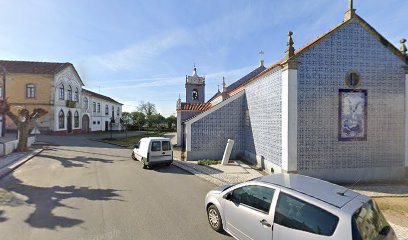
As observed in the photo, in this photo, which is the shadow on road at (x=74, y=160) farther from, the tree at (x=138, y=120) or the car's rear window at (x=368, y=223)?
the tree at (x=138, y=120)

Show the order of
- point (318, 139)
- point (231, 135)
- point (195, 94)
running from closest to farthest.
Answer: point (318, 139) → point (231, 135) → point (195, 94)

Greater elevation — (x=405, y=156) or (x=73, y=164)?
(x=405, y=156)

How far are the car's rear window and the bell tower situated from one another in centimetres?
2666

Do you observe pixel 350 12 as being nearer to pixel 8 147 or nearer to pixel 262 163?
pixel 262 163

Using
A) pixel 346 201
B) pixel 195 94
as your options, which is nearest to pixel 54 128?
pixel 195 94

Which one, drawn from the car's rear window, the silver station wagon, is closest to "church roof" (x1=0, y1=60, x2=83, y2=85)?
the silver station wagon

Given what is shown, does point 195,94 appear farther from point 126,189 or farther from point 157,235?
point 157,235

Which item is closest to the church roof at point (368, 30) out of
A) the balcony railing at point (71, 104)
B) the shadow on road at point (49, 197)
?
the shadow on road at point (49, 197)

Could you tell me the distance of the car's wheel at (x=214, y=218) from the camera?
5297 mm

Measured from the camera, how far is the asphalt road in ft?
17.2

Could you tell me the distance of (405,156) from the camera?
10359 mm

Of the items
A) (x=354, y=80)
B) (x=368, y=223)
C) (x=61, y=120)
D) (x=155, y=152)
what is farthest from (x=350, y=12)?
(x=61, y=120)

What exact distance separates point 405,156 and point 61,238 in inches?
537

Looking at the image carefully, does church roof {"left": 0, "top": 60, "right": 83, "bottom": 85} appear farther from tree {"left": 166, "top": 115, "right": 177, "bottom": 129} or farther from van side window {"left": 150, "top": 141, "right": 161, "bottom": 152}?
van side window {"left": 150, "top": 141, "right": 161, "bottom": 152}
